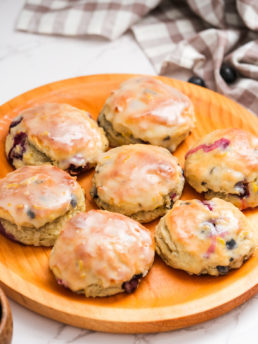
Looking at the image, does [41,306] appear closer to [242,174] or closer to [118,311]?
[118,311]

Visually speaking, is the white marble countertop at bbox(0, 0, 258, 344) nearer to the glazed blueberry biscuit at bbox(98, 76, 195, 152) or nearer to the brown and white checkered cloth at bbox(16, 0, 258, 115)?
the brown and white checkered cloth at bbox(16, 0, 258, 115)

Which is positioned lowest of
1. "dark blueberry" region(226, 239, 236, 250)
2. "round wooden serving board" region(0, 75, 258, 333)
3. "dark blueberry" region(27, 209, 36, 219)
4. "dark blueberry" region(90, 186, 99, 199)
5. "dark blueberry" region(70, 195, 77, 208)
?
"round wooden serving board" region(0, 75, 258, 333)

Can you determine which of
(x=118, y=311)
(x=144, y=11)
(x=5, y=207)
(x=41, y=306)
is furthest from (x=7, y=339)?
(x=144, y=11)

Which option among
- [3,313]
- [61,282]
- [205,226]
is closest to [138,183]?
[205,226]

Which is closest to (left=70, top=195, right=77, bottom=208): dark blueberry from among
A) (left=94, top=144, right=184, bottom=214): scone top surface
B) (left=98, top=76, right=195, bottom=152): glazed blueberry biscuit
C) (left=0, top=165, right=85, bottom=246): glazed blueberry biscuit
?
(left=0, top=165, right=85, bottom=246): glazed blueberry biscuit

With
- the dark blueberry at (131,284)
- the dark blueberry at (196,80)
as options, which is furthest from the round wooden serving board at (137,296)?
the dark blueberry at (196,80)

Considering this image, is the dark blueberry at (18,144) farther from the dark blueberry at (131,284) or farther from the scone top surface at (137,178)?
the dark blueberry at (131,284)
